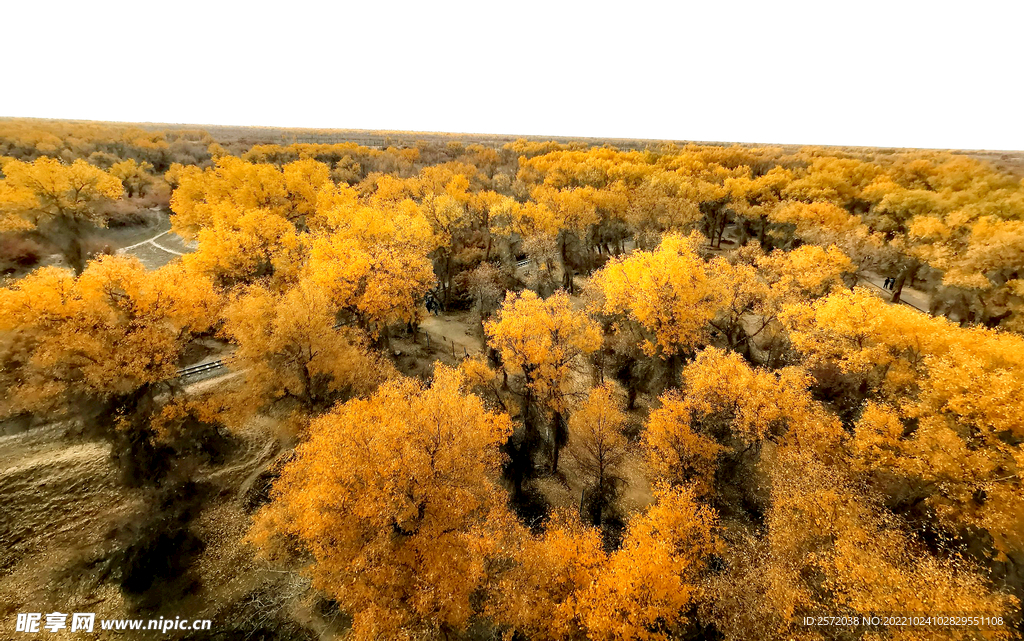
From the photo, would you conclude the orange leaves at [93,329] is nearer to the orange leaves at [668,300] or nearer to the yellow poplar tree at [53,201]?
the yellow poplar tree at [53,201]

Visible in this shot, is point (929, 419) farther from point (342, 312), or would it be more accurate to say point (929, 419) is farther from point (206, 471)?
point (206, 471)

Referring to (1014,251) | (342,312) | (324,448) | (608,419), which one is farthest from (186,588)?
(1014,251)

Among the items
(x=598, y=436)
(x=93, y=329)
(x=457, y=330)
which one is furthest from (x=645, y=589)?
(x=457, y=330)

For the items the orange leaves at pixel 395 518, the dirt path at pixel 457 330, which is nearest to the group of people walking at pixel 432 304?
the dirt path at pixel 457 330

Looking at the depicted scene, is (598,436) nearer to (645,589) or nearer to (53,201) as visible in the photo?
(645,589)

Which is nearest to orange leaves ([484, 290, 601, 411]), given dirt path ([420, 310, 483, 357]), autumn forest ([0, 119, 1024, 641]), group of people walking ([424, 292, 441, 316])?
autumn forest ([0, 119, 1024, 641])

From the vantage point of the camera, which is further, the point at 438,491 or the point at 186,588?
the point at 186,588
